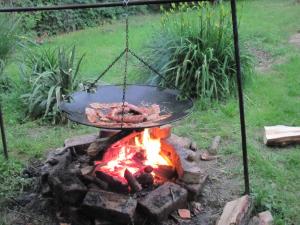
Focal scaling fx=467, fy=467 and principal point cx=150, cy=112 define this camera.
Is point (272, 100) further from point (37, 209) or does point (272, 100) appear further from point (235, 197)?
point (37, 209)

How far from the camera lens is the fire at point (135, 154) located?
130 inches

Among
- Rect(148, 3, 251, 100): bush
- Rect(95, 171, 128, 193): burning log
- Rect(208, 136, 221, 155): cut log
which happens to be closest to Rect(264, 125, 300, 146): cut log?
Rect(208, 136, 221, 155): cut log

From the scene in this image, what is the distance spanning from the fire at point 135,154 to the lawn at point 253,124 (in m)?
0.69

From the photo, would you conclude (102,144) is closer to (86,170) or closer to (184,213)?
(86,170)

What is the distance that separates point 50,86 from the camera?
16.7 ft

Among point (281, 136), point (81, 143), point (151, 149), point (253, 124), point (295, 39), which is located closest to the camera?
point (151, 149)

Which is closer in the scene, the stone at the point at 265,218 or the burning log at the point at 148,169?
the stone at the point at 265,218

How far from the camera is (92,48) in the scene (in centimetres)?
801

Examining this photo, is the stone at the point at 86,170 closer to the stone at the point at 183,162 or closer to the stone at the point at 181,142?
the stone at the point at 183,162

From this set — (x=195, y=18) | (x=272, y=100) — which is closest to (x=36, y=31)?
(x=195, y=18)

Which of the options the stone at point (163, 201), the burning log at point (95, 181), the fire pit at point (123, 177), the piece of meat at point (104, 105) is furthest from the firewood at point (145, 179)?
the piece of meat at point (104, 105)

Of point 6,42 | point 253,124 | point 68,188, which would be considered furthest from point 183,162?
point 6,42

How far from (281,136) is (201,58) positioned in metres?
1.53

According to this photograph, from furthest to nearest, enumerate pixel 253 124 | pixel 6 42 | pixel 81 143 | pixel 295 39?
pixel 295 39, pixel 6 42, pixel 253 124, pixel 81 143
